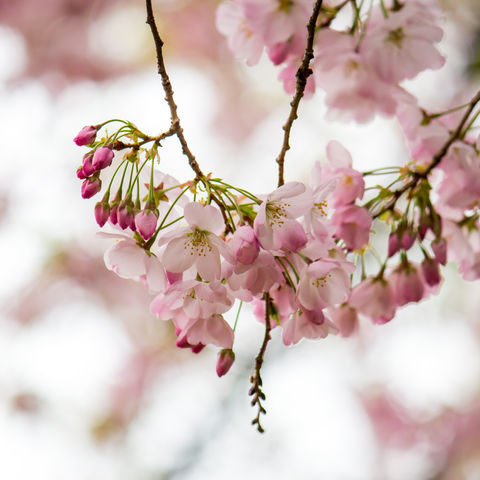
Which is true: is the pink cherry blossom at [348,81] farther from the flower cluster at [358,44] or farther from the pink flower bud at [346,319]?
the pink flower bud at [346,319]

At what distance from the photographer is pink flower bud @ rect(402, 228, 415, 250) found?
0.84 m

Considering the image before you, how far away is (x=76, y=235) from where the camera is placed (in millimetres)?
3660

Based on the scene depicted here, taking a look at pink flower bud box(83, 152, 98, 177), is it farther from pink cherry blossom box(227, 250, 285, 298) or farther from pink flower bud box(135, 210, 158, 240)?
pink cherry blossom box(227, 250, 285, 298)

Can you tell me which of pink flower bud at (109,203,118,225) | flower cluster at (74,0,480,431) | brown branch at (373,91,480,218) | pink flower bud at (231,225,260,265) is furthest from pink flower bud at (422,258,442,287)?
pink flower bud at (109,203,118,225)

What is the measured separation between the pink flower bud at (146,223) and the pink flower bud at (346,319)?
0.37 m

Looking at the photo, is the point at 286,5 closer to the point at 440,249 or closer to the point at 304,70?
the point at 304,70

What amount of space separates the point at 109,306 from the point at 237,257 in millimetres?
3532

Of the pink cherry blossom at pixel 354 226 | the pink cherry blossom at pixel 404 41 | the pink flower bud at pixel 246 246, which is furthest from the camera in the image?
the pink cherry blossom at pixel 404 41

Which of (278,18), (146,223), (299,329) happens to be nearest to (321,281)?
(299,329)

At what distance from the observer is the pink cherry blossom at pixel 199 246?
0.68 meters

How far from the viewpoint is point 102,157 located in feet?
2.27

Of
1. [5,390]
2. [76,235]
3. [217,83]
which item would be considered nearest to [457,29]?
[217,83]

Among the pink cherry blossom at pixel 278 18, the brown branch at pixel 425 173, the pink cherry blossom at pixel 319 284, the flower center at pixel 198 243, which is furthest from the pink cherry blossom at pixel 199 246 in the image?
the pink cherry blossom at pixel 278 18

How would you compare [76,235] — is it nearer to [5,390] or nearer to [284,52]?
[5,390]
